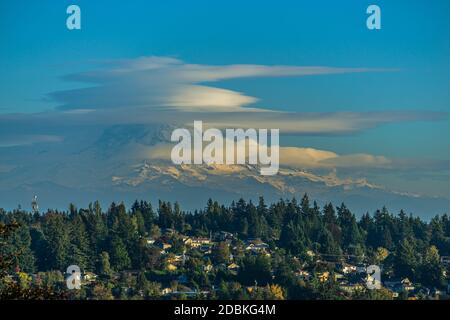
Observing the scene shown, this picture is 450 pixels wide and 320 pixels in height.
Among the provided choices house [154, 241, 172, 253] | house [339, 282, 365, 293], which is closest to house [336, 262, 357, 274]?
house [339, 282, 365, 293]

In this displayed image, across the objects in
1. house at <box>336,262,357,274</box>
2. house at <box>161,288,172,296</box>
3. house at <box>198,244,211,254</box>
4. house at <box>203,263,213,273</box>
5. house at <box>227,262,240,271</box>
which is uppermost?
house at <box>161,288,172,296</box>

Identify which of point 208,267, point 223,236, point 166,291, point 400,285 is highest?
point 166,291

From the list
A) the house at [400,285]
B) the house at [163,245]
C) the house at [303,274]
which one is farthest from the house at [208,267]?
the house at [400,285]

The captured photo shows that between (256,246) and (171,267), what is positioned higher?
(171,267)

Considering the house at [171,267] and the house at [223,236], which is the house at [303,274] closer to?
the house at [171,267]

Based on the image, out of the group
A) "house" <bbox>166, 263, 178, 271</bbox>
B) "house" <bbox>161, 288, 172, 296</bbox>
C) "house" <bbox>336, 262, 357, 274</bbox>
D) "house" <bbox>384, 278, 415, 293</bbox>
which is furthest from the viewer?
"house" <bbox>336, 262, 357, 274</bbox>

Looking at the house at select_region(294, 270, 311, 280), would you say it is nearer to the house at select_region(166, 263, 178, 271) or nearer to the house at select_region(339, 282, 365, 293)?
the house at select_region(339, 282, 365, 293)

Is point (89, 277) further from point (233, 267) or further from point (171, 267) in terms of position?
point (233, 267)

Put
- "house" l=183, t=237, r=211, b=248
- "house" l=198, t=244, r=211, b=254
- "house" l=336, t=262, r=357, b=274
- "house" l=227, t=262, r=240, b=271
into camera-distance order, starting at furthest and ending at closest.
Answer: "house" l=183, t=237, r=211, b=248 < "house" l=198, t=244, r=211, b=254 < "house" l=336, t=262, r=357, b=274 < "house" l=227, t=262, r=240, b=271

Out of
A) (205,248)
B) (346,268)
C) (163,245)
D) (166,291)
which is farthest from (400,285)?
(163,245)

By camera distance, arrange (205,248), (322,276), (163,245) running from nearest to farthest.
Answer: (322,276), (163,245), (205,248)
